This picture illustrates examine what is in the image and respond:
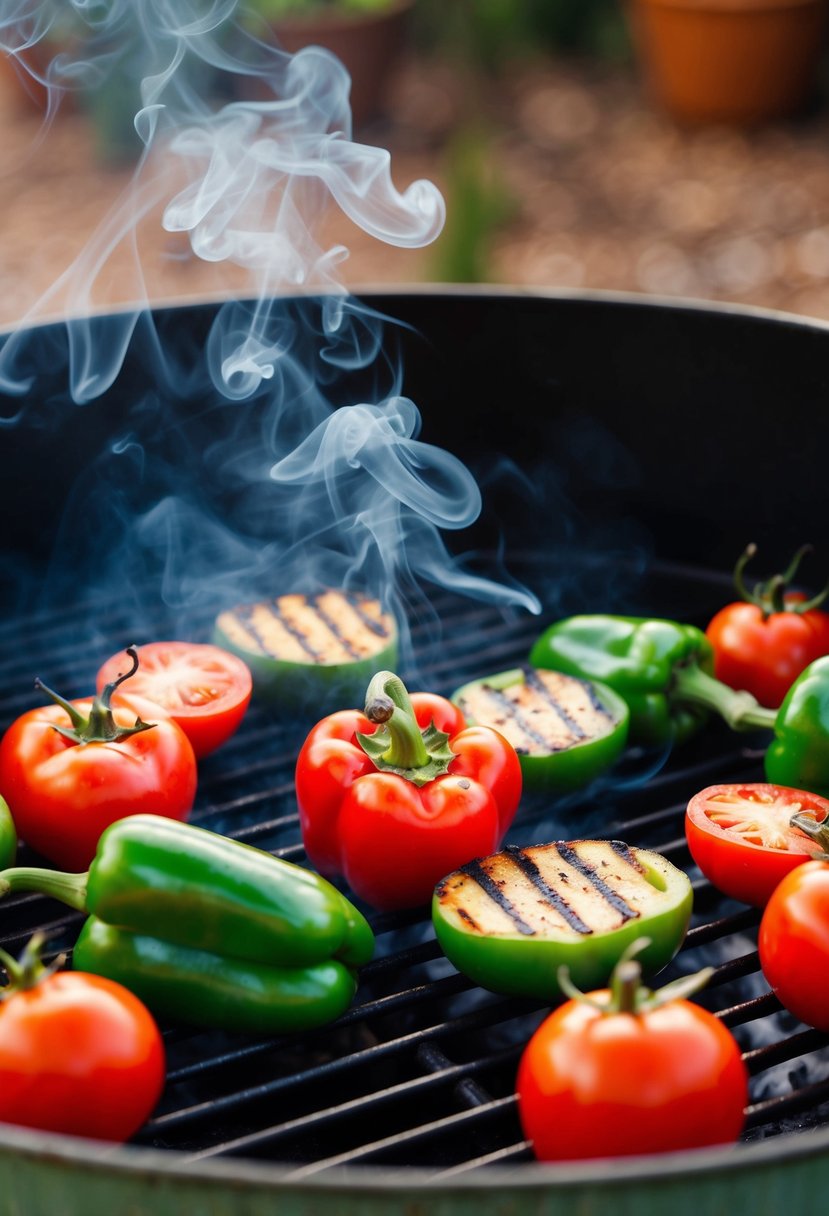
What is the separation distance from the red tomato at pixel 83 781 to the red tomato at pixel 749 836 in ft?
2.66

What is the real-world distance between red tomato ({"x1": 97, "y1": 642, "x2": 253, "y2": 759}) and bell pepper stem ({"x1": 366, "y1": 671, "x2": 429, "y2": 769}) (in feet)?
1.50

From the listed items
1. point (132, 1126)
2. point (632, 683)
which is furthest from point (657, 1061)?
point (632, 683)

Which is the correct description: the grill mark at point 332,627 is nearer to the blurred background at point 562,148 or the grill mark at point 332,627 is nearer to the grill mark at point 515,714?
the grill mark at point 515,714

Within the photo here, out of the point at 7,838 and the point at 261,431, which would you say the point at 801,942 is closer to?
the point at 7,838

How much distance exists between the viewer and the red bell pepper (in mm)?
2041

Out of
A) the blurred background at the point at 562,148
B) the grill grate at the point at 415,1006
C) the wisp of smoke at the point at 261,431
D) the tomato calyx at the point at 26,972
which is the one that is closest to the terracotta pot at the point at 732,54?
the blurred background at the point at 562,148

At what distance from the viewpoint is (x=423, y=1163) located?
6.18 feet

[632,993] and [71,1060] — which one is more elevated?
[632,993]

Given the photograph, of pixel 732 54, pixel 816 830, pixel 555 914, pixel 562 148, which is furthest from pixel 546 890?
pixel 562 148

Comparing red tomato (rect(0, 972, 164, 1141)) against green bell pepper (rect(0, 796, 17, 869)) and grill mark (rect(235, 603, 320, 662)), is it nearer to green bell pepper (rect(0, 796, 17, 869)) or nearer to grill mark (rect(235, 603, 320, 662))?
green bell pepper (rect(0, 796, 17, 869))

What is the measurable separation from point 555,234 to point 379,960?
20.9 ft

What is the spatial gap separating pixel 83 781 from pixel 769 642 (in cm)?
132

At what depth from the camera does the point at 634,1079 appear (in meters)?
1.51

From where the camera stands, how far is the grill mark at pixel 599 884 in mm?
1878
